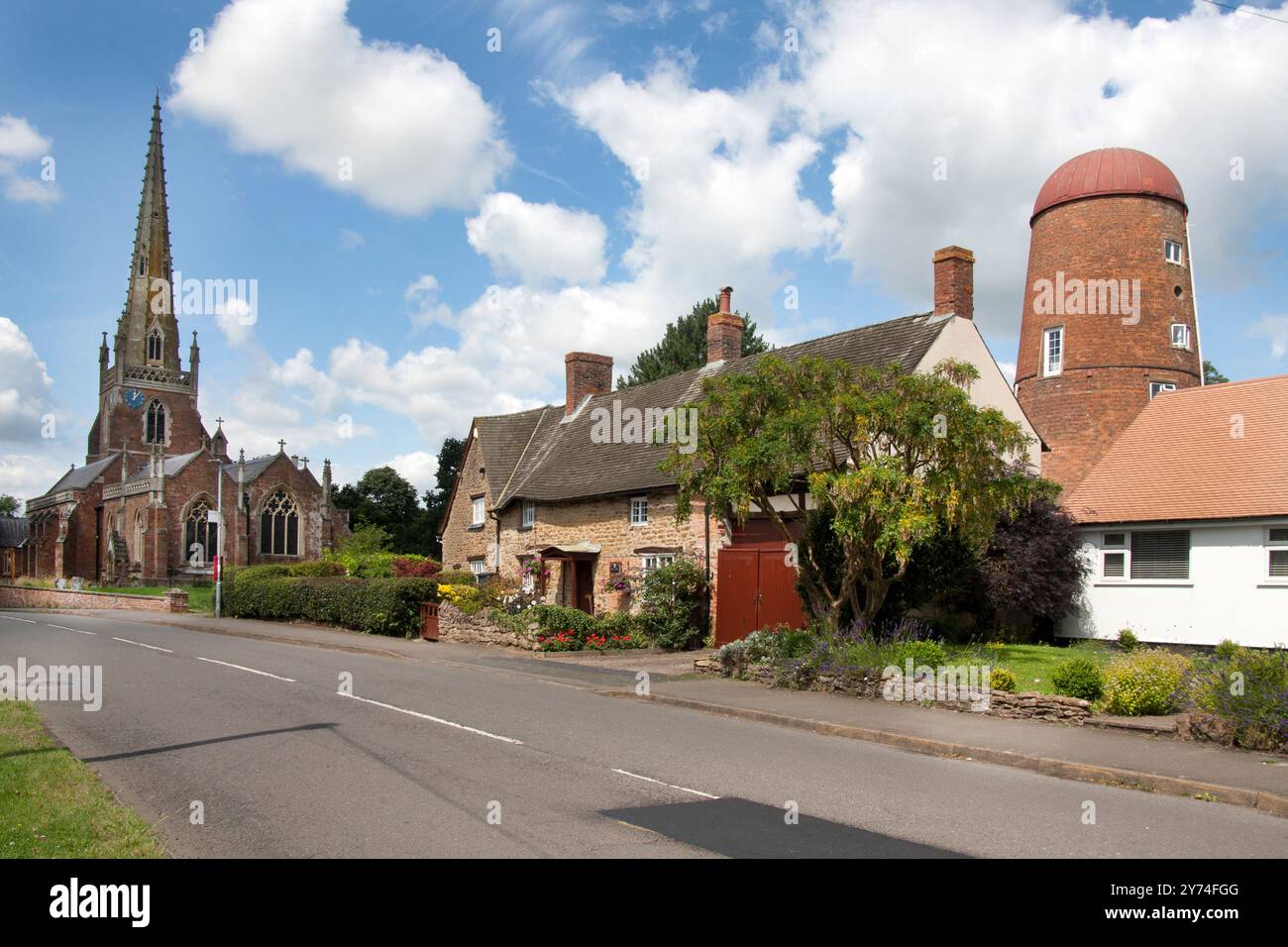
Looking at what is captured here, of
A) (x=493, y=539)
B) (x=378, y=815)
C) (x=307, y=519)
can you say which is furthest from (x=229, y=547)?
(x=378, y=815)

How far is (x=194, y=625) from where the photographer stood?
112 ft

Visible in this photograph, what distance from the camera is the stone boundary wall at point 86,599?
43.9 meters

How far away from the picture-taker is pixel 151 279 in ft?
281

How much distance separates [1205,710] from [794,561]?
11.1 meters

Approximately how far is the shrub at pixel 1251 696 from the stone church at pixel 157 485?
183 feet

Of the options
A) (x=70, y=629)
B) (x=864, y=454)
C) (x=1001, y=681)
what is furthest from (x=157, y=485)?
(x=1001, y=681)

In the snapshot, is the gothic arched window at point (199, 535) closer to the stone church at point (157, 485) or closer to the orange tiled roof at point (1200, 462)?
the stone church at point (157, 485)

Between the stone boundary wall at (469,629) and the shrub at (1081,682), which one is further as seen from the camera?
the stone boundary wall at (469,629)

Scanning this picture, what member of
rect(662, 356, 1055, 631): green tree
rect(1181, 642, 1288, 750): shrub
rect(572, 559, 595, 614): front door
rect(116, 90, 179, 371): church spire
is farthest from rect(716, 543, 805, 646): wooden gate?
rect(116, 90, 179, 371): church spire

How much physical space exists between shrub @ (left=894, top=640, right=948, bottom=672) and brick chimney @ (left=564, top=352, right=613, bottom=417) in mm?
22397

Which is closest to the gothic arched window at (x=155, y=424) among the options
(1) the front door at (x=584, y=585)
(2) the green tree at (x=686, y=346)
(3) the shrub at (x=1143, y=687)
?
(2) the green tree at (x=686, y=346)

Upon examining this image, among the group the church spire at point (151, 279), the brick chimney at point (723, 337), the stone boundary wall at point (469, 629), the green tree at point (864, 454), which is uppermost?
the church spire at point (151, 279)

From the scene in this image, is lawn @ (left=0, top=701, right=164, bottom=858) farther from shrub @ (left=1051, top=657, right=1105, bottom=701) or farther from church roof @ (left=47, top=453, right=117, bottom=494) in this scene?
church roof @ (left=47, top=453, right=117, bottom=494)
